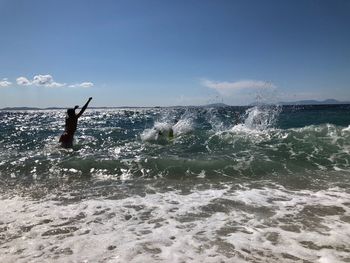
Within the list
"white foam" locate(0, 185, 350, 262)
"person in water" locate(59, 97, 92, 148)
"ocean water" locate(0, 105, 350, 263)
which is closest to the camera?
"white foam" locate(0, 185, 350, 262)

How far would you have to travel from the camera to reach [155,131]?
20.5 metres

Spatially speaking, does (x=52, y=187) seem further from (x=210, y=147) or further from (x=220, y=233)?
(x=210, y=147)

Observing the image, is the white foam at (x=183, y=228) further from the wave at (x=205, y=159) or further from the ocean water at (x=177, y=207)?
the wave at (x=205, y=159)

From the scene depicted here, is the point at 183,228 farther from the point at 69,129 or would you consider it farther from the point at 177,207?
the point at 69,129

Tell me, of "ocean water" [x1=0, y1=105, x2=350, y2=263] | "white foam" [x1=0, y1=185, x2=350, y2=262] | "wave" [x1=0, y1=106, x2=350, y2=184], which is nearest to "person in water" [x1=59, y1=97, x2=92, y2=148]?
"wave" [x1=0, y1=106, x2=350, y2=184]

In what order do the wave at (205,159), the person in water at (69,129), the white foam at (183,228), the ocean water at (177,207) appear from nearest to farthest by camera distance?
1. the white foam at (183,228)
2. the ocean water at (177,207)
3. the wave at (205,159)
4. the person in water at (69,129)

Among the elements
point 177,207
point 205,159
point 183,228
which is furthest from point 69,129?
point 183,228

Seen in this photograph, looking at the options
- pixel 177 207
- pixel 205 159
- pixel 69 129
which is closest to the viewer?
pixel 177 207

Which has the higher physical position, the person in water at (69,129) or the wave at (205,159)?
the person in water at (69,129)

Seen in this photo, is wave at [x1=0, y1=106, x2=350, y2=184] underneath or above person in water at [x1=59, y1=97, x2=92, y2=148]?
underneath

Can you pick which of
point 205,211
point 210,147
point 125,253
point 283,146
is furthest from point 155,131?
point 125,253

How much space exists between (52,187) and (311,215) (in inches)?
243

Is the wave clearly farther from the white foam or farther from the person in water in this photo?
the white foam

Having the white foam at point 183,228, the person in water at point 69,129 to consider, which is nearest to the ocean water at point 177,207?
the white foam at point 183,228
